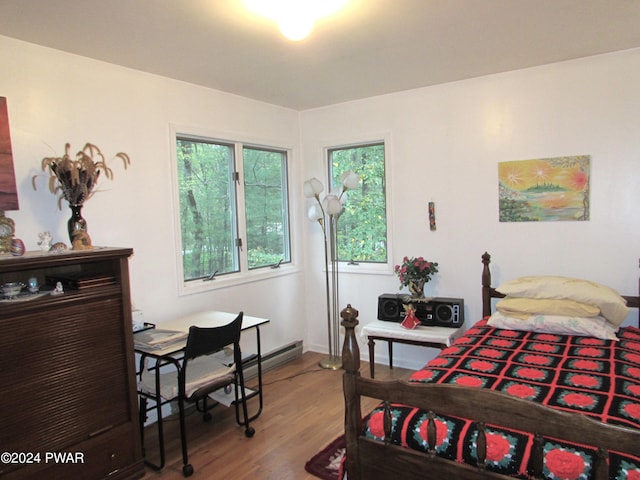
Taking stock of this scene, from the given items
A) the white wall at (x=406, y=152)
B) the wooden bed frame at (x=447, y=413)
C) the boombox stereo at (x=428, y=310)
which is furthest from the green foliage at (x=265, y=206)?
the wooden bed frame at (x=447, y=413)

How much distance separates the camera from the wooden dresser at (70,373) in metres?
2.04

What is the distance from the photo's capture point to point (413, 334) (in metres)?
3.46

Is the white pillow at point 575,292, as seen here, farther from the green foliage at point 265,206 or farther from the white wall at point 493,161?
the green foliage at point 265,206

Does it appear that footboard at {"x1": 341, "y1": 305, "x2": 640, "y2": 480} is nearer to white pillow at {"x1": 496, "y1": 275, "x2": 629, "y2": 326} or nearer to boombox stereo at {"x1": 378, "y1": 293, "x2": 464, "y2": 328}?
white pillow at {"x1": 496, "y1": 275, "x2": 629, "y2": 326}

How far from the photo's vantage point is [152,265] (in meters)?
3.22

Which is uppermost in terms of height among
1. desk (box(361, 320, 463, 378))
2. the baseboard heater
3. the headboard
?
the headboard

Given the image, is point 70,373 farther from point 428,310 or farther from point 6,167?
point 428,310

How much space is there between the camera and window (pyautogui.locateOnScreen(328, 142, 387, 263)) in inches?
167

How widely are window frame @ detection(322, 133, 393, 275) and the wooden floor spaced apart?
1.00 meters

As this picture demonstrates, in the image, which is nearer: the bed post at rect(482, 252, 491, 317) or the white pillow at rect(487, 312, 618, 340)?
the white pillow at rect(487, 312, 618, 340)

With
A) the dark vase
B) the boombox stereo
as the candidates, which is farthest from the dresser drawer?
the boombox stereo

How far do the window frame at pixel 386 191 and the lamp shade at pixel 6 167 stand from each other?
2726 mm

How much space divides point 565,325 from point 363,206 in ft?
6.97

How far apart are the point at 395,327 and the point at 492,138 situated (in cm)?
176
